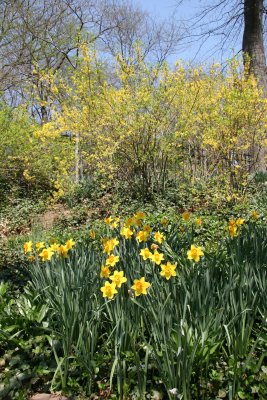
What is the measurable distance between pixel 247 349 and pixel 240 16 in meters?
10.3

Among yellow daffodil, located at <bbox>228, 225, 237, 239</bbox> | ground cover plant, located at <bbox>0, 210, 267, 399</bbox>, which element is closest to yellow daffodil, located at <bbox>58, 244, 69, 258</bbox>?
ground cover plant, located at <bbox>0, 210, 267, 399</bbox>

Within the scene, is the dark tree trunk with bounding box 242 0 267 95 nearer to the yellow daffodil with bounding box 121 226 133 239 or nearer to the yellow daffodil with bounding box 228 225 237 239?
the yellow daffodil with bounding box 228 225 237 239

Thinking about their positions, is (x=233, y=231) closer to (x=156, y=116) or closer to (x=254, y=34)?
(x=156, y=116)

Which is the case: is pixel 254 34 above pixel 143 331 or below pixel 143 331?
above

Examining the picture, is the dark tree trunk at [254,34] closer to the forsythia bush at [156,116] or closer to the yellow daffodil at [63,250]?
the forsythia bush at [156,116]

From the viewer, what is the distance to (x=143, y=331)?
209cm

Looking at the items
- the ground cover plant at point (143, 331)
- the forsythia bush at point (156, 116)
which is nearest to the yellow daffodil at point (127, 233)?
the ground cover plant at point (143, 331)

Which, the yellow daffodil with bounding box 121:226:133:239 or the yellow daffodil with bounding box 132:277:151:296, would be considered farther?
the yellow daffodil with bounding box 121:226:133:239

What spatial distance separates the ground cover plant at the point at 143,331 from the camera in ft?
6.10

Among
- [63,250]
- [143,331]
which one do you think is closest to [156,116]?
[63,250]

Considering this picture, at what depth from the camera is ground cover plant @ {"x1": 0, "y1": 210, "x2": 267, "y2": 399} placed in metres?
1.86

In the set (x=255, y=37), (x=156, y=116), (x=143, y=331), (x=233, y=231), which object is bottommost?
(x=143, y=331)

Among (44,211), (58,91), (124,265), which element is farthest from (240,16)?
(124,265)

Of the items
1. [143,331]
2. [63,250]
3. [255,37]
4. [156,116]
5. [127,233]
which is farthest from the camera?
[255,37]
